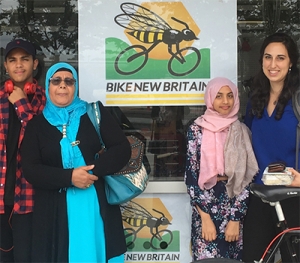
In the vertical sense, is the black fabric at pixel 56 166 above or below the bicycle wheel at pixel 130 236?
above

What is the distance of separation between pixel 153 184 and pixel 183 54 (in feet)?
3.60

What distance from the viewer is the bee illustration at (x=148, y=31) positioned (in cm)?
397

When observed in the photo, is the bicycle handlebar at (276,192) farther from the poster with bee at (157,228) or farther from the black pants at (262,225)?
the poster with bee at (157,228)

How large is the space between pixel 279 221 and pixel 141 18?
2.07 meters

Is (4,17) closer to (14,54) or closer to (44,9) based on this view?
(44,9)

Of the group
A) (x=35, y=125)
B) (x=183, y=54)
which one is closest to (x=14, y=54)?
(x=35, y=125)

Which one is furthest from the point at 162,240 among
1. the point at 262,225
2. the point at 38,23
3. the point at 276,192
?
the point at 38,23

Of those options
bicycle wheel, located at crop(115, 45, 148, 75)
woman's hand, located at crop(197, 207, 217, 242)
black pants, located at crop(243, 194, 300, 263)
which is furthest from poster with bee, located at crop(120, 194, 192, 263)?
bicycle wheel, located at crop(115, 45, 148, 75)

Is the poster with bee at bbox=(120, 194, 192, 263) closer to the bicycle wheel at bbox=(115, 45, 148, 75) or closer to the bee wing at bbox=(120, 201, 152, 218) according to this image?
the bee wing at bbox=(120, 201, 152, 218)

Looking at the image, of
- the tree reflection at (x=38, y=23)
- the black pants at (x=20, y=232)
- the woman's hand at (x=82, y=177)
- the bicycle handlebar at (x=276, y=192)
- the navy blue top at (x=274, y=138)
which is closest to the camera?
the bicycle handlebar at (x=276, y=192)

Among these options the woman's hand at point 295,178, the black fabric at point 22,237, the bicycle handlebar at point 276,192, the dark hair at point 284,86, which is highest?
the dark hair at point 284,86

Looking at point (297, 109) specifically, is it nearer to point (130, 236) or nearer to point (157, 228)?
point (157, 228)

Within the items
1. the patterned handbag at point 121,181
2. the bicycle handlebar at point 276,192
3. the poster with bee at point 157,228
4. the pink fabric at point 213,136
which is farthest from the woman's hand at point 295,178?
the poster with bee at point 157,228

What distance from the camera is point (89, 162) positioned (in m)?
2.97
